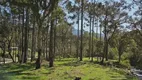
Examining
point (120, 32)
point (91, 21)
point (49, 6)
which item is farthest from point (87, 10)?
point (49, 6)

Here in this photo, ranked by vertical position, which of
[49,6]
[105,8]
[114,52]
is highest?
[105,8]

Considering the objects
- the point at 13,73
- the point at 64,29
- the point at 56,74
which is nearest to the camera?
the point at 56,74

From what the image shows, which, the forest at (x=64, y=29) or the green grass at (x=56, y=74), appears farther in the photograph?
the forest at (x=64, y=29)

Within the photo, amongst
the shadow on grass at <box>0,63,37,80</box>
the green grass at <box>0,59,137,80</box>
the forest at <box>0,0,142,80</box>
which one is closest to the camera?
the shadow on grass at <box>0,63,37,80</box>

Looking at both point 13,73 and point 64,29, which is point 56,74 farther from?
point 64,29

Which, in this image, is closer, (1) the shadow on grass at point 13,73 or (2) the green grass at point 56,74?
(1) the shadow on grass at point 13,73

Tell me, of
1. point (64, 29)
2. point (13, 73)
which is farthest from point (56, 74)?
point (64, 29)

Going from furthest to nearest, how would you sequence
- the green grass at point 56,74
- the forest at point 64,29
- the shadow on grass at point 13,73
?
the forest at point 64,29
the green grass at point 56,74
the shadow on grass at point 13,73

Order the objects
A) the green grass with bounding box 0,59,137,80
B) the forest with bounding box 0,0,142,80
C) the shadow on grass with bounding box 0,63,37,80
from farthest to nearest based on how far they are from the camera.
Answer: the forest with bounding box 0,0,142,80 < the green grass with bounding box 0,59,137,80 < the shadow on grass with bounding box 0,63,37,80

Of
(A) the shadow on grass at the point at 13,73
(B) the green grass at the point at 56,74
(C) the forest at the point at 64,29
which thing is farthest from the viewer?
(C) the forest at the point at 64,29

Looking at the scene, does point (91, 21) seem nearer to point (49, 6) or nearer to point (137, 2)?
point (137, 2)

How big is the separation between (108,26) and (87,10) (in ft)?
20.2

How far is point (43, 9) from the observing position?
29.5 m

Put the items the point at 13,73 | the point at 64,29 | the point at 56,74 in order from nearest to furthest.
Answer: the point at 56,74
the point at 13,73
the point at 64,29
